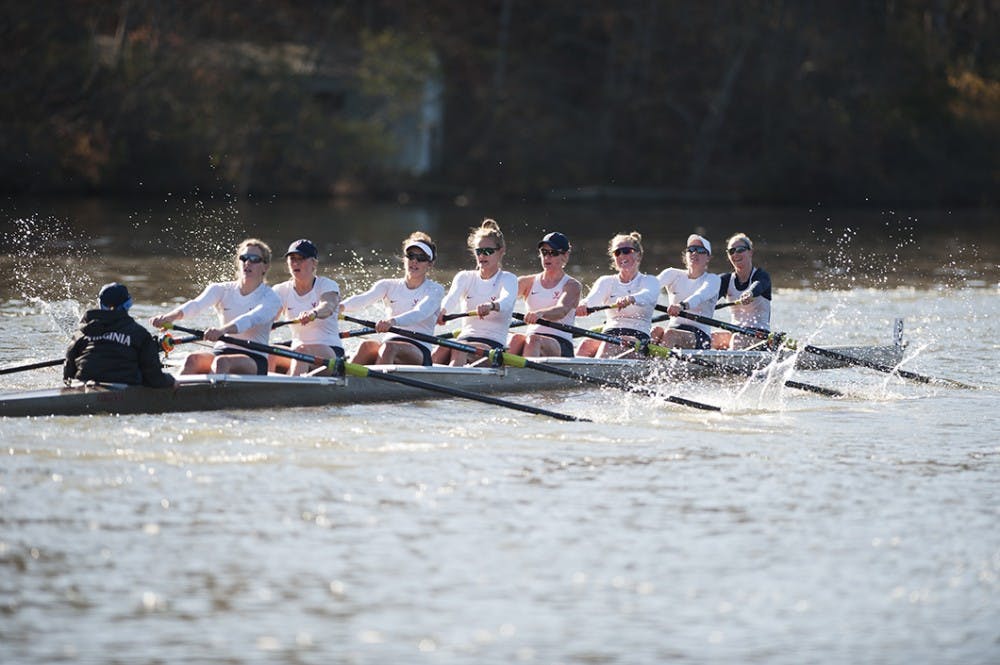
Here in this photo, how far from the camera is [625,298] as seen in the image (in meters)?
13.0

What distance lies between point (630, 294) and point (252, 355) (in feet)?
11.5

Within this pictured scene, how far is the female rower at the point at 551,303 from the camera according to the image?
12.7 metres

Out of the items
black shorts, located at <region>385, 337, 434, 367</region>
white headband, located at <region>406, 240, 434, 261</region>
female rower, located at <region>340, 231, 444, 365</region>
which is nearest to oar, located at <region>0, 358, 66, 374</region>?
female rower, located at <region>340, 231, 444, 365</region>

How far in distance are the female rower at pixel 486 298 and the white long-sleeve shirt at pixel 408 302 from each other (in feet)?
1.15

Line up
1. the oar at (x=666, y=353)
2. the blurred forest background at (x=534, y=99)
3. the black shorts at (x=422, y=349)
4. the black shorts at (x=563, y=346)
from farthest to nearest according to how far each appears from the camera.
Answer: the blurred forest background at (x=534, y=99)
the black shorts at (x=563, y=346)
the oar at (x=666, y=353)
the black shorts at (x=422, y=349)

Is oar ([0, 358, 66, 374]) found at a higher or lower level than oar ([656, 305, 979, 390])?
lower

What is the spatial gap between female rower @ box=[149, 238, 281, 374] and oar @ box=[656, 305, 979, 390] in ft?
12.1

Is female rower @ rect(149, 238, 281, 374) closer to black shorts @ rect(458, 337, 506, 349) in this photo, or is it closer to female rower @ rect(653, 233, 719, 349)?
black shorts @ rect(458, 337, 506, 349)

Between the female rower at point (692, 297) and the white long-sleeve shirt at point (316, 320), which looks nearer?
the white long-sleeve shirt at point (316, 320)

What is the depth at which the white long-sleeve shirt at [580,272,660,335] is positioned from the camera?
13.1m

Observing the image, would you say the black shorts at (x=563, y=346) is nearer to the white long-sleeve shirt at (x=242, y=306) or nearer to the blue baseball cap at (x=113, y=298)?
the white long-sleeve shirt at (x=242, y=306)

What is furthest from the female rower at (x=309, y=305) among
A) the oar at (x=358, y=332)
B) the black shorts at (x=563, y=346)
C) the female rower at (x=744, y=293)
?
the female rower at (x=744, y=293)

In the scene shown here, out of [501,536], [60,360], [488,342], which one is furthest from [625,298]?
[501,536]

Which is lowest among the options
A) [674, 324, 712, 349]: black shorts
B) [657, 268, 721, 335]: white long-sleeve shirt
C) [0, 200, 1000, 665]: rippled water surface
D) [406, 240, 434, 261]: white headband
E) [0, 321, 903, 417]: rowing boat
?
[0, 200, 1000, 665]: rippled water surface
